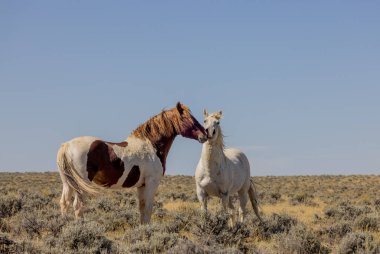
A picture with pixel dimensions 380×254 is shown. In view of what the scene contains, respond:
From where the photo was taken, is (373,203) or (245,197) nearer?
(245,197)

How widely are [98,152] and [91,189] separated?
0.58m

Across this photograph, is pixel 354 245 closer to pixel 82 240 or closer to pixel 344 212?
pixel 82 240

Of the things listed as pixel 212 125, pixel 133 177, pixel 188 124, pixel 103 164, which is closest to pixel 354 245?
pixel 188 124

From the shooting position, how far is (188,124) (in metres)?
8.62

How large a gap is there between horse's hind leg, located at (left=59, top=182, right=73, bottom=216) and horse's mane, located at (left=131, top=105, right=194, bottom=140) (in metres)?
1.47

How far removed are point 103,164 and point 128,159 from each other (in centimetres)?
41

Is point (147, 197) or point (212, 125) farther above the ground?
point (212, 125)

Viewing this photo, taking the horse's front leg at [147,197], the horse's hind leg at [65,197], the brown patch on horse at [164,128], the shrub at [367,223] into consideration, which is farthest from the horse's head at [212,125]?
the shrub at [367,223]

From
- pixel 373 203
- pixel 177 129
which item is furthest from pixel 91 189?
pixel 373 203

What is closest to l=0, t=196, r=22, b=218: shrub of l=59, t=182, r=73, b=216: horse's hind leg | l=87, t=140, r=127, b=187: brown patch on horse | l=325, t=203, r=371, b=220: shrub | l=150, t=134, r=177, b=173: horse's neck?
l=59, t=182, r=73, b=216: horse's hind leg

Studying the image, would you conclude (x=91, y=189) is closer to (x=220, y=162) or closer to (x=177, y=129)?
(x=177, y=129)

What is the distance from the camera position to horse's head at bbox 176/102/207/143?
28.3 feet

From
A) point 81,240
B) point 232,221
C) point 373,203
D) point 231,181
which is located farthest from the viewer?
point 373,203

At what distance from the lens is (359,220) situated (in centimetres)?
1014
